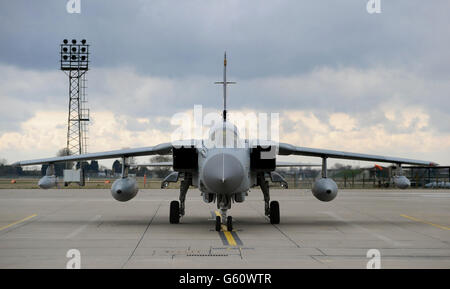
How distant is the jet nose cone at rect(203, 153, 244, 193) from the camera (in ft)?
40.4

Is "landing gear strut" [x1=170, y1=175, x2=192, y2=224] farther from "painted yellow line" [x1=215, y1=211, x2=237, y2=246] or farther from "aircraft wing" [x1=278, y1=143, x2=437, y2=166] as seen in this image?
"aircraft wing" [x1=278, y1=143, x2=437, y2=166]

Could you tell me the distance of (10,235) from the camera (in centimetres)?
1344

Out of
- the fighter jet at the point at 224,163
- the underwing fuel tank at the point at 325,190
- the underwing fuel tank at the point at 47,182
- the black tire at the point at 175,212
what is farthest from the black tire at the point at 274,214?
the underwing fuel tank at the point at 47,182

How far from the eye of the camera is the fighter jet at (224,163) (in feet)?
41.2

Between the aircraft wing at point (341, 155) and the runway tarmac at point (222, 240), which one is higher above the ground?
the aircraft wing at point (341, 155)

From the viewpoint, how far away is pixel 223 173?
12.3 m

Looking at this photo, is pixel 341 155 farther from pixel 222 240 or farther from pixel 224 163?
pixel 222 240

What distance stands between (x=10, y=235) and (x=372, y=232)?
9.26 metres

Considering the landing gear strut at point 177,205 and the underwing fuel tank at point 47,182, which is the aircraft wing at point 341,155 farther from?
the underwing fuel tank at point 47,182

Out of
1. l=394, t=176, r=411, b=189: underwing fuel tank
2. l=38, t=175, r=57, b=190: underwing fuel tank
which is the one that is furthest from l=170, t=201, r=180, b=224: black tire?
l=394, t=176, r=411, b=189: underwing fuel tank

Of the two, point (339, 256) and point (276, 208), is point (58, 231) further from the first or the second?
point (339, 256)

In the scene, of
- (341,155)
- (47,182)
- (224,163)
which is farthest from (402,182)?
(47,182)

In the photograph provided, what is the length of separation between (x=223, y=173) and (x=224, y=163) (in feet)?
0.83
